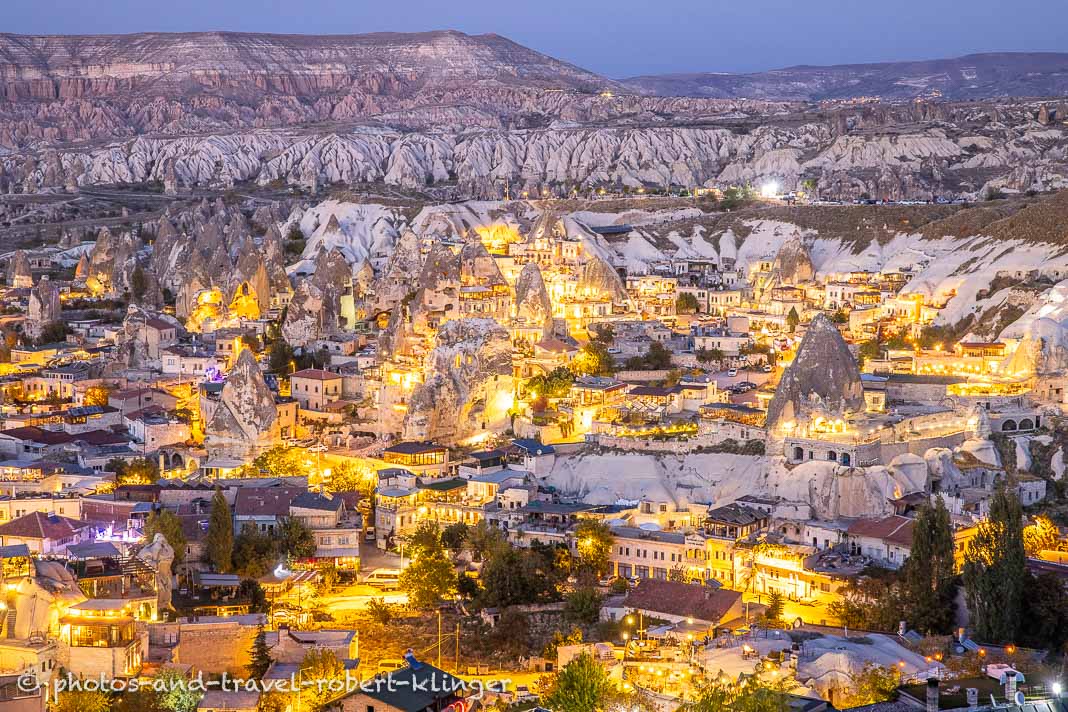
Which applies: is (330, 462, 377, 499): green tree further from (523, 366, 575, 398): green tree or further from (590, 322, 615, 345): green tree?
(590, 322, 615, 345): green tree

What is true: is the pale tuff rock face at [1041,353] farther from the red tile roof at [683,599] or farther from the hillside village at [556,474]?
the red tile roof at [683,599]

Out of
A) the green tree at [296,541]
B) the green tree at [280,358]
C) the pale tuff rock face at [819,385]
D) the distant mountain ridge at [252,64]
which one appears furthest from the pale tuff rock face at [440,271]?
the distant mountain ridge at [252,64]

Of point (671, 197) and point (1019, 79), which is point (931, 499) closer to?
point (671, 197)

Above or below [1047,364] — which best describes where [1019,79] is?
above

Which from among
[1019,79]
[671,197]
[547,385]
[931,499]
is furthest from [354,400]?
[1019,79]

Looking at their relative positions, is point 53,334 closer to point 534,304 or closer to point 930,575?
A: point 534,304

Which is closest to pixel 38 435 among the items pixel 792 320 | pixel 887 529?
pixel 887 529
